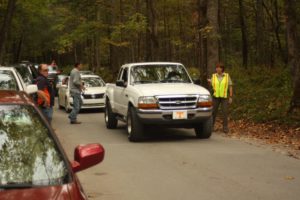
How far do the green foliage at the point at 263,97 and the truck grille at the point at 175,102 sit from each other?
3.19m

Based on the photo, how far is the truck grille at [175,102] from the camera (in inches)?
508

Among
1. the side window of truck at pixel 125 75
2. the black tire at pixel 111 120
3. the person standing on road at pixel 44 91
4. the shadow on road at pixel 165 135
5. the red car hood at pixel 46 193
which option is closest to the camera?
the red car hood at pixel 46 193

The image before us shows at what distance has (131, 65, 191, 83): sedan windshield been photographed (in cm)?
1435

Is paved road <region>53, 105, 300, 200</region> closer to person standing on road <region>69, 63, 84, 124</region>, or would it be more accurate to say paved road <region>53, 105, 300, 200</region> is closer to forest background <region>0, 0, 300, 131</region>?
forest background <region>0, 0, 300, 131</region>

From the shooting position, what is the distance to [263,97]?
19500mm

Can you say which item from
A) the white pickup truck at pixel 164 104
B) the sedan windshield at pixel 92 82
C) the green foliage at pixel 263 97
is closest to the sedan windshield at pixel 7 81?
the white pickup truck at pixel 164 104

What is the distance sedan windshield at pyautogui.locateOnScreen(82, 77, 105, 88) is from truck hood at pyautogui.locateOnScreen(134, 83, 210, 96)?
32.4 ft

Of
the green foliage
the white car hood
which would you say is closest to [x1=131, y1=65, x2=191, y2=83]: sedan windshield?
the green foliage

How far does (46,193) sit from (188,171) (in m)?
5.87

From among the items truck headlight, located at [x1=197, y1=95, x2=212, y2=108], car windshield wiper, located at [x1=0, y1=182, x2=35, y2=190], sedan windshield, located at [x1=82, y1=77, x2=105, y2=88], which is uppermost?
car windshield wiper, located at [x1=0, y1=182, x2=35, y2=190]

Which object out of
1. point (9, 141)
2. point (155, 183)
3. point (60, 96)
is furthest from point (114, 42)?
point (9, 141)

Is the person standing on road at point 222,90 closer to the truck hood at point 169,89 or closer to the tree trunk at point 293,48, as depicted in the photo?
the truck hood at point 169,89

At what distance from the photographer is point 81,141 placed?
1363cm

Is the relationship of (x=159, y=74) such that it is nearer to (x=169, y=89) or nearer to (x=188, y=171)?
(x=169, y=89)
